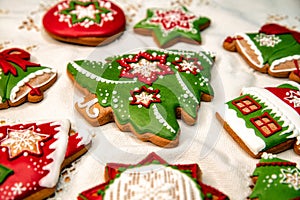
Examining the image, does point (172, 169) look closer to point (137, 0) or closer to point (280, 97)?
point (280, 97)

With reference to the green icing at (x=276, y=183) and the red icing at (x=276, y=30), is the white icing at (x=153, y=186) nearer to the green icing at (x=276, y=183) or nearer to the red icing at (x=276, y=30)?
the green icing at (x=276, y=183)

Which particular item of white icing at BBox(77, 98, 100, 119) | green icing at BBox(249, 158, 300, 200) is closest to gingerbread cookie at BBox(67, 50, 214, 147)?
white icing at BBox(77, 98, 100, 119)

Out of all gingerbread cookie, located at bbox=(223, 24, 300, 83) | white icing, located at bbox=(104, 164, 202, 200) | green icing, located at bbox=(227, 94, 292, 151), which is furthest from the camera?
gingerbread cookie, located at bbox=(223, 24, 300, 83)

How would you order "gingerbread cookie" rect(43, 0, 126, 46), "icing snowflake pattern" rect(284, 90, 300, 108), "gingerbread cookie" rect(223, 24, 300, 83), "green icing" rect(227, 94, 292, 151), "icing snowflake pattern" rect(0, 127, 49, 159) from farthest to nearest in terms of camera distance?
"gingerbread cookie" rect(43, 0, 126, 46)
"gingerbread cookie" rect(223, 24, 300, 83)
"icing snowflake pattern" rect(284, 90, 300, 108)
"green icing" rect(227, 94, 292, 151)
"icing snowflake pattern" rect(0, 127, 49, 159)

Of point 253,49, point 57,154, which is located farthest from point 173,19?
point 57,154

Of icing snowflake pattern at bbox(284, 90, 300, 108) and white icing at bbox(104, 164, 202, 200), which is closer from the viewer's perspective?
white icing at bbox(104, 164, 202, 200)

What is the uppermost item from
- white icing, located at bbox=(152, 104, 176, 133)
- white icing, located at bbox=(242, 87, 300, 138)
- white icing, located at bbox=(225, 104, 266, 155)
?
white icing, located at bbox=(242, 87, 300, 138)

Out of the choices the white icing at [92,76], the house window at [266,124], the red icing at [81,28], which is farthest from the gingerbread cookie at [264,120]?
the red icing at [81,28]

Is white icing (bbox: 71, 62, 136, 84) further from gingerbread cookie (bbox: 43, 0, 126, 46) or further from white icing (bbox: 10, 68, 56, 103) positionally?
gingerbread cookie (bbox: 43, 0, 126, 46)
